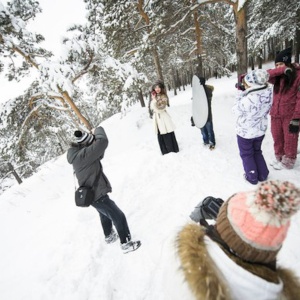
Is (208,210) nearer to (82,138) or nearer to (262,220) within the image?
(262,220)

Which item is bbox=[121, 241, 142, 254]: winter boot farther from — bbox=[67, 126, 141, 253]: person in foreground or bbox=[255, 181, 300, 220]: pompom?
bbox=[255, 181, 300, 220]: pompom

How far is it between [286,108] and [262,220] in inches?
145

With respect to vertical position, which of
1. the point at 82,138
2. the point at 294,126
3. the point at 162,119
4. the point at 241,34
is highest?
the point at 241,34

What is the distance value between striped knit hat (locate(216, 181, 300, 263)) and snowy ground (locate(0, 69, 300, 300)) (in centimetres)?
37

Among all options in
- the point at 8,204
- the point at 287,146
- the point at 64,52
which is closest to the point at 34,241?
the point at 8,204

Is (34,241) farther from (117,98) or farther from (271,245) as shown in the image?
(117,98)

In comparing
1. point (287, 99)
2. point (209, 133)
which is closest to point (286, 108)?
point (287, 99)

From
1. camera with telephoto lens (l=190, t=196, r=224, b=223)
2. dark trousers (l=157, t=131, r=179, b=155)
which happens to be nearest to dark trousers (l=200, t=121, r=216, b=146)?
dark trousers (l=157, t=131, r=179, b=155)

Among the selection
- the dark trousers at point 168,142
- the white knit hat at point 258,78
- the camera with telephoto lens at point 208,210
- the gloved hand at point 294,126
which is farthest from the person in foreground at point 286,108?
the camera with telephoto lens at point 208,210

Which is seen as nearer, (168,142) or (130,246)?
(130,246)

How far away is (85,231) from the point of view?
3.58 metres

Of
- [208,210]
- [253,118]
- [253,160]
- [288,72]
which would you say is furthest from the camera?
[253,160]

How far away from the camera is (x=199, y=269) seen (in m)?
1.03

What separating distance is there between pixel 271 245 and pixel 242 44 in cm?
841
